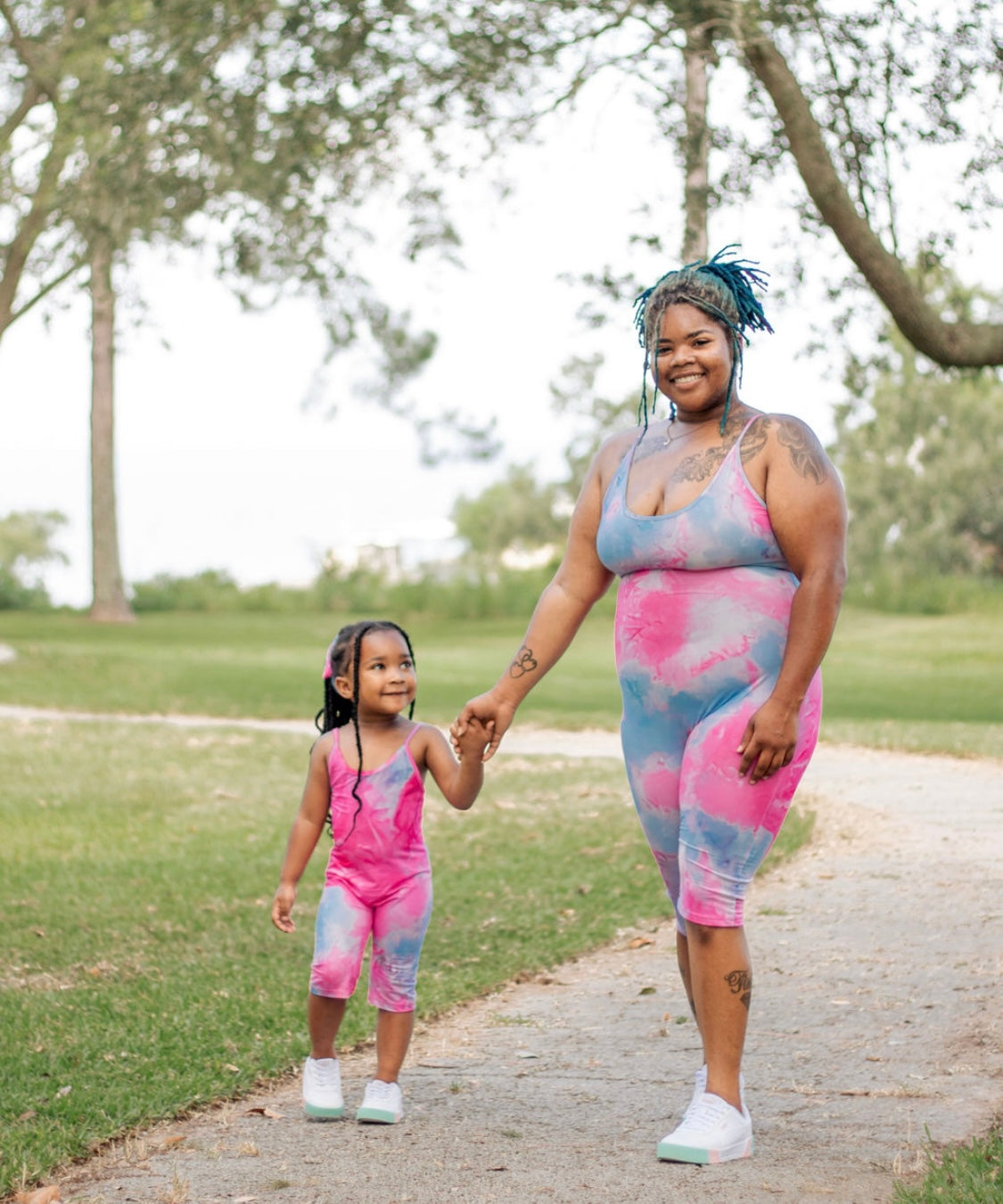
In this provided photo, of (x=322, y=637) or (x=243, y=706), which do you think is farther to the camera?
(x=322, y=637)

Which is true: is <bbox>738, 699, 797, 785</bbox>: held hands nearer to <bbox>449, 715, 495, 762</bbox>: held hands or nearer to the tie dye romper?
the tie dye romper

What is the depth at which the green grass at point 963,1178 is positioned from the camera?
3229 millimetres

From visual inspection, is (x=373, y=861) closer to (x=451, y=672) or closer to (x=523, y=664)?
(x=523, y=664)

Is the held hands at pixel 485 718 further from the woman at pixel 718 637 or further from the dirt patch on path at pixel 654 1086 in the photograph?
the dirt patch on path at pixel 654 1086

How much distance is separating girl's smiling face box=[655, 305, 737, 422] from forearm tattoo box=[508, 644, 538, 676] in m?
0.74

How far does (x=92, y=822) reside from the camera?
9750 millimetres

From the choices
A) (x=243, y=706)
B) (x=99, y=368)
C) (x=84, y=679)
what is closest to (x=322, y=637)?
(x=99, y=368)

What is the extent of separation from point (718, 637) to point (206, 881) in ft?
16.2

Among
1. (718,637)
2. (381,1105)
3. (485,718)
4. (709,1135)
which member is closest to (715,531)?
(718,637)

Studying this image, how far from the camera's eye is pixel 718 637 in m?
3.54

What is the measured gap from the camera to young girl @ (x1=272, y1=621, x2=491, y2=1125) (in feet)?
13.0

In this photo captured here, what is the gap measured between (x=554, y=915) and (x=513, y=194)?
8.17 m

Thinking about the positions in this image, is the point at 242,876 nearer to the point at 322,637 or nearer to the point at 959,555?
the point at 322,637

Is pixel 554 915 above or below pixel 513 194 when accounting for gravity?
below
